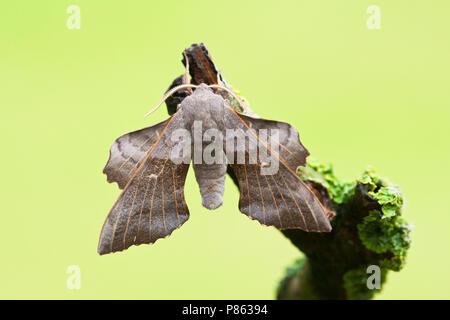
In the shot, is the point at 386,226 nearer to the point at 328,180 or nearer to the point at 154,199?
the point at 328,180

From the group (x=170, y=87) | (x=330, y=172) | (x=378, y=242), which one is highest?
(x=170, y=87)

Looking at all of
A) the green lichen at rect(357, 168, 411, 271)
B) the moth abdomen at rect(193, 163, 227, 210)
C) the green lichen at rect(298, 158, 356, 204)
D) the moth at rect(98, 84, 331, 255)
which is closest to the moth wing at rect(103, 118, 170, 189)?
the moth at rect(98, 84, 331, 255)

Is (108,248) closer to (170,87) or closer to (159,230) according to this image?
(159,230)

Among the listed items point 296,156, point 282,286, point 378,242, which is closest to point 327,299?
point 282,286

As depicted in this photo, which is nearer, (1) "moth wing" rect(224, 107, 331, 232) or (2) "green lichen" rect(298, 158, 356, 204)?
(1) "moth wing" rect(224, 107, 331, 232)

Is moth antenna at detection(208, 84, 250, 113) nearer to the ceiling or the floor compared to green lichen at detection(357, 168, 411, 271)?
nearer to the ceiling

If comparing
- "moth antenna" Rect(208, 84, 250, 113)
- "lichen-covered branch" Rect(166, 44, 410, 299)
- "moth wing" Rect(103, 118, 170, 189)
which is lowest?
"lichen-covered branch" Rect(166, 44, 410, 299)

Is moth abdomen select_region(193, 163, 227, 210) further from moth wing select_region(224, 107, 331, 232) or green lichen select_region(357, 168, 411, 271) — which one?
green lichen select_region(357, 168, 411, 271)

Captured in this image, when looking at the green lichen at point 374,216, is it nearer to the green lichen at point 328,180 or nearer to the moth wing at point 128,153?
the green lichen at point 328,180
